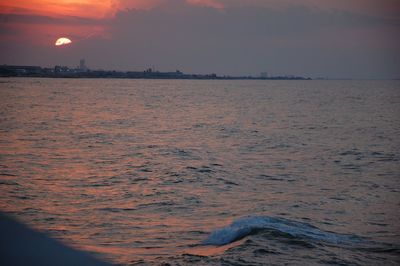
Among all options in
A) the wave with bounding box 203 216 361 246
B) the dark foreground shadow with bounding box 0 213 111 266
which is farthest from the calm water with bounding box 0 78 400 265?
the dark foreground shadow with bounding box 0 213 111 266

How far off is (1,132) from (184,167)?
1630cm

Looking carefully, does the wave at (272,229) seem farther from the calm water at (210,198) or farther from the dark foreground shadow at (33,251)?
the dark foreground shadow at (33,251)

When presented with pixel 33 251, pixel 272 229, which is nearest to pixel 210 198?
pixel 272 229

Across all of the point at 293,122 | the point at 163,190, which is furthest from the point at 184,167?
the point at 293,122

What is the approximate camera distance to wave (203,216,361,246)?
9.84 meters

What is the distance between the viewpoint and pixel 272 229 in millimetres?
10375

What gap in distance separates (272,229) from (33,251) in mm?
4917

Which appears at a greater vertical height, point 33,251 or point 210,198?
point 33,251

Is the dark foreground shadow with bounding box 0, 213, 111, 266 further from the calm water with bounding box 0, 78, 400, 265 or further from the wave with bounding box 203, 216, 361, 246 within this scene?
the wave with bounding box 203, 216, 361, 246

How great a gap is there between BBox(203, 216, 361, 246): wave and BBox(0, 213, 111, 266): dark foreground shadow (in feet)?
8.54

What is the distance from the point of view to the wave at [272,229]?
9.84 metres

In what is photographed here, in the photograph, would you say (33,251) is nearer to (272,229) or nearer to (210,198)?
(272,229)

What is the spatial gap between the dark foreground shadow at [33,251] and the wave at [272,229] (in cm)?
260

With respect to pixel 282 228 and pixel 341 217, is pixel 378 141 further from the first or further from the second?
pixel 282 228
